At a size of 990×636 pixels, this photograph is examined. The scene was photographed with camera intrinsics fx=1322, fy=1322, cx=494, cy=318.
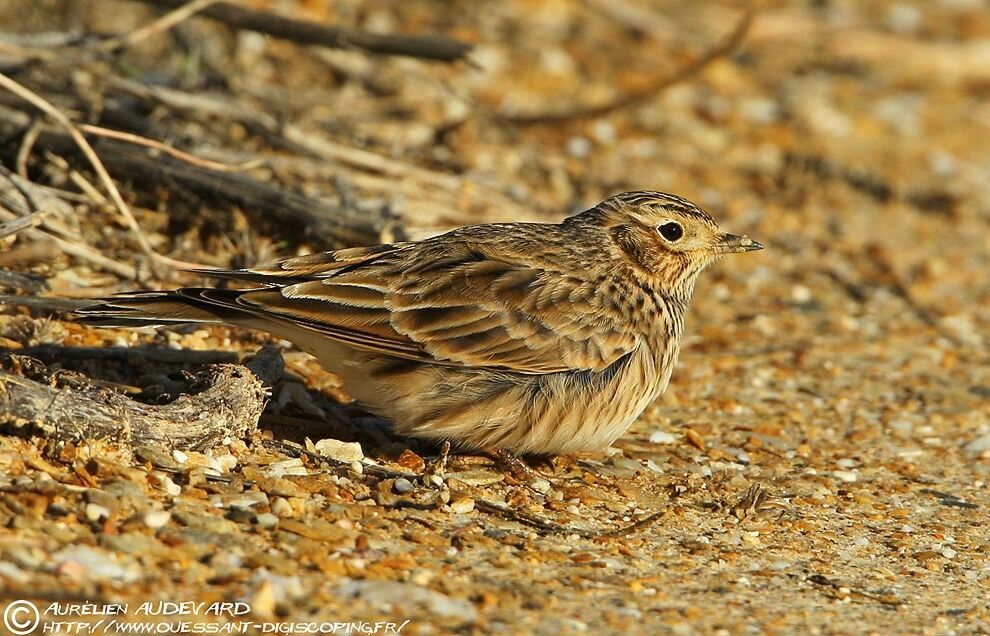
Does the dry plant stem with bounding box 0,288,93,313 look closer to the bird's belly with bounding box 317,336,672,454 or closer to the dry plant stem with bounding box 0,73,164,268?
the dry plant stem with bounding box 0,73,164,268

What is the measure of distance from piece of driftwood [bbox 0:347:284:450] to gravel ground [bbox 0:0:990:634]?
8 cm

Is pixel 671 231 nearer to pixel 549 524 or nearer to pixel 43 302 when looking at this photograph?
pixel 549 524

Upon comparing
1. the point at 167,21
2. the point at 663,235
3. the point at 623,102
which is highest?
the point at 623,102

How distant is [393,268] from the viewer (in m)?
5.88

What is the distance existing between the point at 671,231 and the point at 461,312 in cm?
142

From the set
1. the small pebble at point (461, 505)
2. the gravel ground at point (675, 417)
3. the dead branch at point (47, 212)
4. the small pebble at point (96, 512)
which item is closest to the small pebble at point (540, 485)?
the gravel ground at point (675, 417)

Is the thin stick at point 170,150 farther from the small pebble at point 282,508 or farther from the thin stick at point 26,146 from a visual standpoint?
the small pebble at point 282,508

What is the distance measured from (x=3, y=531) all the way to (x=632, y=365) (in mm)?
2811

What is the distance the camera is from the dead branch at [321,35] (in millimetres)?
7441

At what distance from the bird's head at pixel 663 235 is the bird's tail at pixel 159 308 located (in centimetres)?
206

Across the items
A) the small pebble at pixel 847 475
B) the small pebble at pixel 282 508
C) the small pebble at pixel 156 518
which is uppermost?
the small pebble at pixel 847 475

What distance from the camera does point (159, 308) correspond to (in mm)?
5402

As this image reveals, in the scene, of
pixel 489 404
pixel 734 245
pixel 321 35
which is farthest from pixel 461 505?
pixel 321 35

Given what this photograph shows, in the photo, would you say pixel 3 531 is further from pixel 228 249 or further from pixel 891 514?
pixel 891 514
